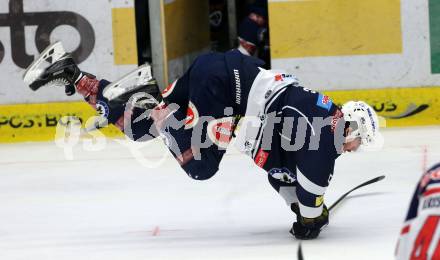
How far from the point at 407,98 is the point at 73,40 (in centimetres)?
253

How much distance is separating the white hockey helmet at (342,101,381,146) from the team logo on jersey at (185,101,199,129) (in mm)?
666

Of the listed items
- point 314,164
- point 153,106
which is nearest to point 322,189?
point 314,164

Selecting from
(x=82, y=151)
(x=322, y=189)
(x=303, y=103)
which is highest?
(x=303, y=103)

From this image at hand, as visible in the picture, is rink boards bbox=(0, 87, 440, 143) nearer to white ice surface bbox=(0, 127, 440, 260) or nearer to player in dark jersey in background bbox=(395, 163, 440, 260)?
white ice surface bbox=(0, 127, 440, 260)

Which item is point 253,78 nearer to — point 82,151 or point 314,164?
point 314,164

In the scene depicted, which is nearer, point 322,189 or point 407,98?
point 322,189

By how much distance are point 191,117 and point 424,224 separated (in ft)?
8.18

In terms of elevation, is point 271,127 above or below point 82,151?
above

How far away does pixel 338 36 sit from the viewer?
806 centimetres

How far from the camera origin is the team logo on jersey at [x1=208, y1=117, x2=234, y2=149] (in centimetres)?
485

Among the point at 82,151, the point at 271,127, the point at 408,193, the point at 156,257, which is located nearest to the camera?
the point at 156,257

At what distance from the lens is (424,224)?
2.46m

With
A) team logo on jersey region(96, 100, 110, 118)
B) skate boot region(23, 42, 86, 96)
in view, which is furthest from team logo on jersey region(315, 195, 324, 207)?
skate boot region(23, 42, 86, 96)

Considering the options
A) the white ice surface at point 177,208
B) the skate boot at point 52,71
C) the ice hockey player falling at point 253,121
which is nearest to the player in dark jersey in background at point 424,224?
the white ice surface at point 177,208
